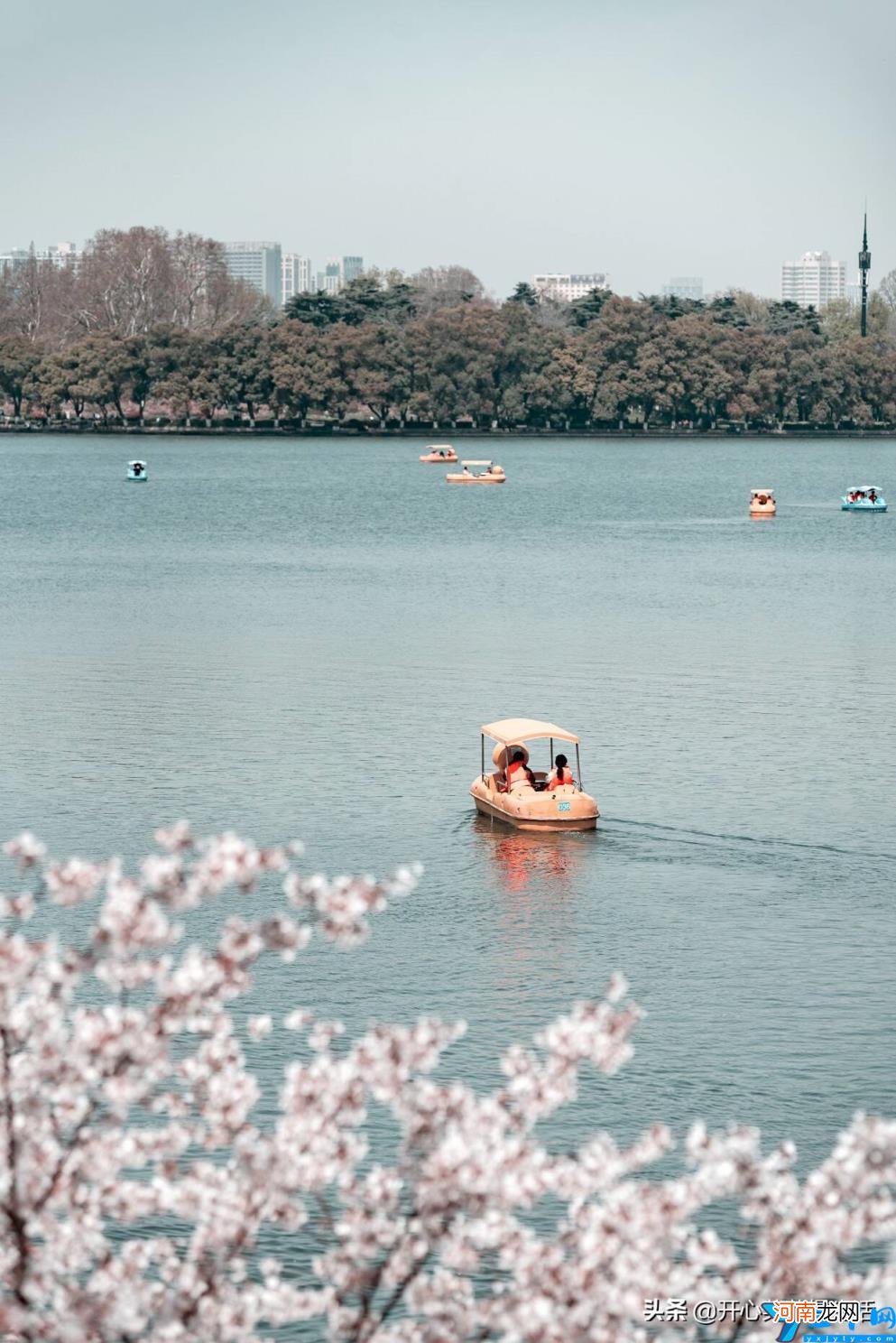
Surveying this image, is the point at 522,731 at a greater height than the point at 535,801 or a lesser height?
greater

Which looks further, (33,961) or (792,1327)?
(792,1327)

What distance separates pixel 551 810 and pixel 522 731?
2.04m

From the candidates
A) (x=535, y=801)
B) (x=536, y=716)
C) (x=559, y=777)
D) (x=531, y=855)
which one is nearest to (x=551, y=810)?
(x=535, y=801)

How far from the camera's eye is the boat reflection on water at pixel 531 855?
33.0 metres

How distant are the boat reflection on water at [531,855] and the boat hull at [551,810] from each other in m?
0.20

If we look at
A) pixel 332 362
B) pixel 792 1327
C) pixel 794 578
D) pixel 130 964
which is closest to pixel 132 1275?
pixel 130 964

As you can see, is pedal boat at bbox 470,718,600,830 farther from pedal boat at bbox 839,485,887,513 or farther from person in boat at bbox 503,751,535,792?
pedal boat at bbox 839,485,887,513

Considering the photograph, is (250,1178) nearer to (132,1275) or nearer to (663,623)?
(132,1275)

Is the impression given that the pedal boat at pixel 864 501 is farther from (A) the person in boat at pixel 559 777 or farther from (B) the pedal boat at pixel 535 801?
(A) the person in boat at pixel 559 777

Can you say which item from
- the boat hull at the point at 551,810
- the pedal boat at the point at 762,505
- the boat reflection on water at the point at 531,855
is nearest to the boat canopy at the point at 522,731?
A: the boat hull at the point at 551,810

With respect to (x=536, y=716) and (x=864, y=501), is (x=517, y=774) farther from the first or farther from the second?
(x=864, y=501)

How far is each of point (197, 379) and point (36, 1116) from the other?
190385 mm

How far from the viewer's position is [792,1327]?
13.7 m

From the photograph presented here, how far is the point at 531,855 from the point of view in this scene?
34.6 metres
